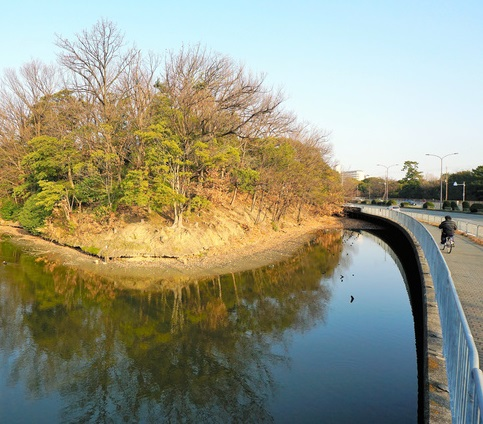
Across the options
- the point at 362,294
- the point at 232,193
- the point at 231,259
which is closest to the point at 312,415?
the point at 362,294

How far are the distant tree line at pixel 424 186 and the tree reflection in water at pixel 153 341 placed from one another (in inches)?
2099

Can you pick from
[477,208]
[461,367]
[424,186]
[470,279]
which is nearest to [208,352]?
[461,367]

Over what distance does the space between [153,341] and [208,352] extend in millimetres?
2076

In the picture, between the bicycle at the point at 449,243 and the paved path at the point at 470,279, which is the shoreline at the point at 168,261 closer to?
the bicycle at the point at 449,243

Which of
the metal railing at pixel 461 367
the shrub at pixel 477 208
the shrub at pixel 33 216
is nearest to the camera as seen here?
the metal railing at pixel 461 367

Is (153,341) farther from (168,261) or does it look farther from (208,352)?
(168,261)

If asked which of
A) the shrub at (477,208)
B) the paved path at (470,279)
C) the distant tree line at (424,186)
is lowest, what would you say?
the paved path at (470,279)

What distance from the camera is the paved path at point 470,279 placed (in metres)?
9.13

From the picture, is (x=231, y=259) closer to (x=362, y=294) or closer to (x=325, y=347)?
(x=362, y=294)

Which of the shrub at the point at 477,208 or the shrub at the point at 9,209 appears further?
the shrub at the point at 477,208

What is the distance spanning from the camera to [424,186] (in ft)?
276

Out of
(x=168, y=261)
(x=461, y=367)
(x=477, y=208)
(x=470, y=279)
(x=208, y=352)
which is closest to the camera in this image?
(x=461, y=367)

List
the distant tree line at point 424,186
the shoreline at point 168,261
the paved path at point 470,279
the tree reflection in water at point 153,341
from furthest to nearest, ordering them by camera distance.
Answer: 1. the distant tree line at point 424,186
2. the shoreline at point 168,261
3. the paved path at point 470,279
4. the tree reflection in water at point 153,341

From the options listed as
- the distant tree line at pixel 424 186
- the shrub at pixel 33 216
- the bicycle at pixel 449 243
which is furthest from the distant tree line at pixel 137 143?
the distant tree line at pixel 424 186
